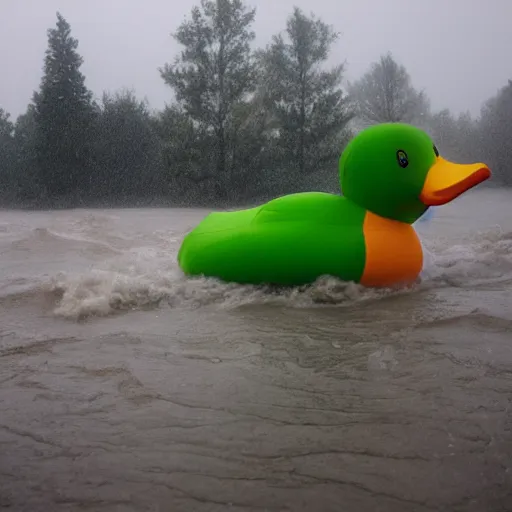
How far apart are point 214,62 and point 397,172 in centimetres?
1578

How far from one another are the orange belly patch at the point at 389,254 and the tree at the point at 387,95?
16644 mm

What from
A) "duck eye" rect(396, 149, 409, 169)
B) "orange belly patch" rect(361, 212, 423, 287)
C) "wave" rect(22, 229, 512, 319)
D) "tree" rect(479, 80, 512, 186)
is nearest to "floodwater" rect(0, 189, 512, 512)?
"wave" rect(22, 229, 512, 319)

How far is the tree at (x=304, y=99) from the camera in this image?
1798 centimetres

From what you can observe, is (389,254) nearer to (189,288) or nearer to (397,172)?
(397,172)

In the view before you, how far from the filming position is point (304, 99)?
60.1 feet

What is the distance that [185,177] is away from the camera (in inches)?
725

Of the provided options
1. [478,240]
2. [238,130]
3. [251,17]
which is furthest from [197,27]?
[478,240]

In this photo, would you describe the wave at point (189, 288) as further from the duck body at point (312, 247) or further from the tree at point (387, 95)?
the tree at point (387, 95)

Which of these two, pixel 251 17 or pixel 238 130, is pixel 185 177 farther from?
pixel 251 17

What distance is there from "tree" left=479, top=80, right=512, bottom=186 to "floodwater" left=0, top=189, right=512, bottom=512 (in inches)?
459

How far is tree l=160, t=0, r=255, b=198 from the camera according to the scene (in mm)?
18031

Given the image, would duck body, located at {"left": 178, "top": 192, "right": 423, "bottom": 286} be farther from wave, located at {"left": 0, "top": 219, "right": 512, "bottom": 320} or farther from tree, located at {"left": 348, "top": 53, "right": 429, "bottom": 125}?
tree, located at {"left": 348, "top": 53, "right": 429, "bottom": 125}

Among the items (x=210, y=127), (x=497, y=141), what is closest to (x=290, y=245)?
(x=497, y=141)

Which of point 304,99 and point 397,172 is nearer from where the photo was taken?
point 397,172
